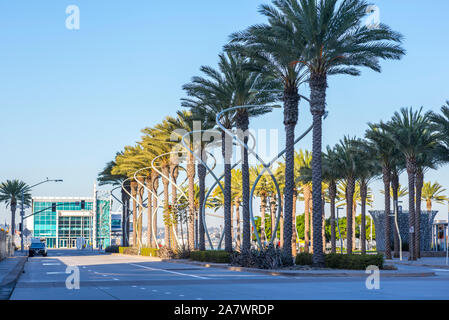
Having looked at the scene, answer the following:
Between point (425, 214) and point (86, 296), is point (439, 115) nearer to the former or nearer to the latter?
point (425, 214)

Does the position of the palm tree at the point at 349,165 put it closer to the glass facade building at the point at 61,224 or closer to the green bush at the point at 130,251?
the green bush at the point at 130,251

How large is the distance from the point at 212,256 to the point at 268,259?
10.1m

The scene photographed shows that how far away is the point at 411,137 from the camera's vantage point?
49688 mm

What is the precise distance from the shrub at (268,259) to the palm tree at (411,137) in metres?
19.4

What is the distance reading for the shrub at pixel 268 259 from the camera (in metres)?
32.5

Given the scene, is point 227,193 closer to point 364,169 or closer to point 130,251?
point 364,169

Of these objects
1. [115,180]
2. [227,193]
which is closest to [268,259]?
[227,193]

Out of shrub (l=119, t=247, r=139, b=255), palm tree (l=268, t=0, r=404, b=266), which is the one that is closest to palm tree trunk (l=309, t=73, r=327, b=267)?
palm tree (l=268, t=0, r=404, b=266)

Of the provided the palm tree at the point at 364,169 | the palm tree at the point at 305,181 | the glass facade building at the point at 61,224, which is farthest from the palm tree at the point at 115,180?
the glass facade building at the point at 61,224

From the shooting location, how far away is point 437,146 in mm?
49250

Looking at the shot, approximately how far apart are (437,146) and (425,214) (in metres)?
19.9

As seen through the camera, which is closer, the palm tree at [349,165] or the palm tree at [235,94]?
the palm tree at [235,94]

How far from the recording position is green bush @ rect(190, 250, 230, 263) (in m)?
40.5
